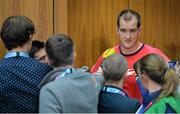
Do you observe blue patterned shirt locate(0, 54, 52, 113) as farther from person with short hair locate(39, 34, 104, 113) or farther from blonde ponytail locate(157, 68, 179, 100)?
blonde ponytail locate(157, 68, 179, 100)

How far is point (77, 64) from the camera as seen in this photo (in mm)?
3766

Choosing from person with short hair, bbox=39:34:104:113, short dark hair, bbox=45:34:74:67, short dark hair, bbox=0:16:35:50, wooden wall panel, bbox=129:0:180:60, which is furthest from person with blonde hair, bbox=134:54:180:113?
wooden wall panel, bbox=129:0:180:60

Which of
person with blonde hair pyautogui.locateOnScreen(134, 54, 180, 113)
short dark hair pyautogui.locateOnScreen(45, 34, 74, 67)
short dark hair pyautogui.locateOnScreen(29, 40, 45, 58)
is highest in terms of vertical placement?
short dark hair pyautogui.locateOnScreen(45, 34, 74, 67)

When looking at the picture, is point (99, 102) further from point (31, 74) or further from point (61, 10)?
point (61, 10)

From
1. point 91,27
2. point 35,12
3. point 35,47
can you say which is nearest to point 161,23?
point 91,27

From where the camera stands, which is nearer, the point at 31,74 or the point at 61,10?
the point at 31,74

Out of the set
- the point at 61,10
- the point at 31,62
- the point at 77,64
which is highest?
the point at 61,10

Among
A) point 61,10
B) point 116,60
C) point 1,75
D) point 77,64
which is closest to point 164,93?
point 116,60

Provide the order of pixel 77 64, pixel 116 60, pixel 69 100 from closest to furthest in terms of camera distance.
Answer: pixel 69 100, pixel 116 60, pixel 77 64

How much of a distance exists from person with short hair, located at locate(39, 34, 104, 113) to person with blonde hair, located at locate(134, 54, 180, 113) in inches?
10.6

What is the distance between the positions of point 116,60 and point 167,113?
0.40 m

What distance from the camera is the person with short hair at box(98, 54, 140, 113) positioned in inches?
80.8

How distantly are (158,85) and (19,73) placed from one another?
2.34 ft

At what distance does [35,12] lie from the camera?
3.09m
